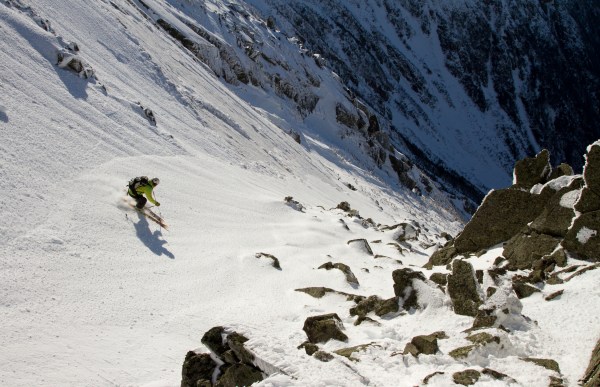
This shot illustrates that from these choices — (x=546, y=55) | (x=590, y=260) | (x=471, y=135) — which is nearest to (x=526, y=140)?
(x=471, y=135)

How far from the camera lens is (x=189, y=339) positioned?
8500 mm

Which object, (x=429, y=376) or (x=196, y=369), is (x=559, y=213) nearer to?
(x=429, y=376)

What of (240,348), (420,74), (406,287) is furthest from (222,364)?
(420,74)

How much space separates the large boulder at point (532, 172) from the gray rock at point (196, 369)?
37.0 feet

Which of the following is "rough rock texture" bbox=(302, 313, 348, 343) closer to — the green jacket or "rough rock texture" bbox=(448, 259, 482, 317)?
"rough rock texture" bbox=(448, 259, 482, 317)

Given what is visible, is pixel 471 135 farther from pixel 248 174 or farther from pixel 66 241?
pixel 66 241

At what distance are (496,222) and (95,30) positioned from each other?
18602mm

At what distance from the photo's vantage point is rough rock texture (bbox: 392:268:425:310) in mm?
9898

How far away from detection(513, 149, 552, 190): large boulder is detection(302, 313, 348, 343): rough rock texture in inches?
354

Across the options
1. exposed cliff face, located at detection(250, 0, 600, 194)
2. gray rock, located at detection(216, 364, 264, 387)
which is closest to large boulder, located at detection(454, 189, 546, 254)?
gray rock, located at detection(216, 364, 264, 387)

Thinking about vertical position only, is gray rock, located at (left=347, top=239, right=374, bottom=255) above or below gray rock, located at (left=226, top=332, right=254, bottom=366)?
below

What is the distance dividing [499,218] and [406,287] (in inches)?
246

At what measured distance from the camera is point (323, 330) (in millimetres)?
8570

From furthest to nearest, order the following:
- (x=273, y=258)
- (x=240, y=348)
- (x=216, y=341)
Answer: (x=273, y=258)
(x=216, y=341)
(x=240, y=348)
